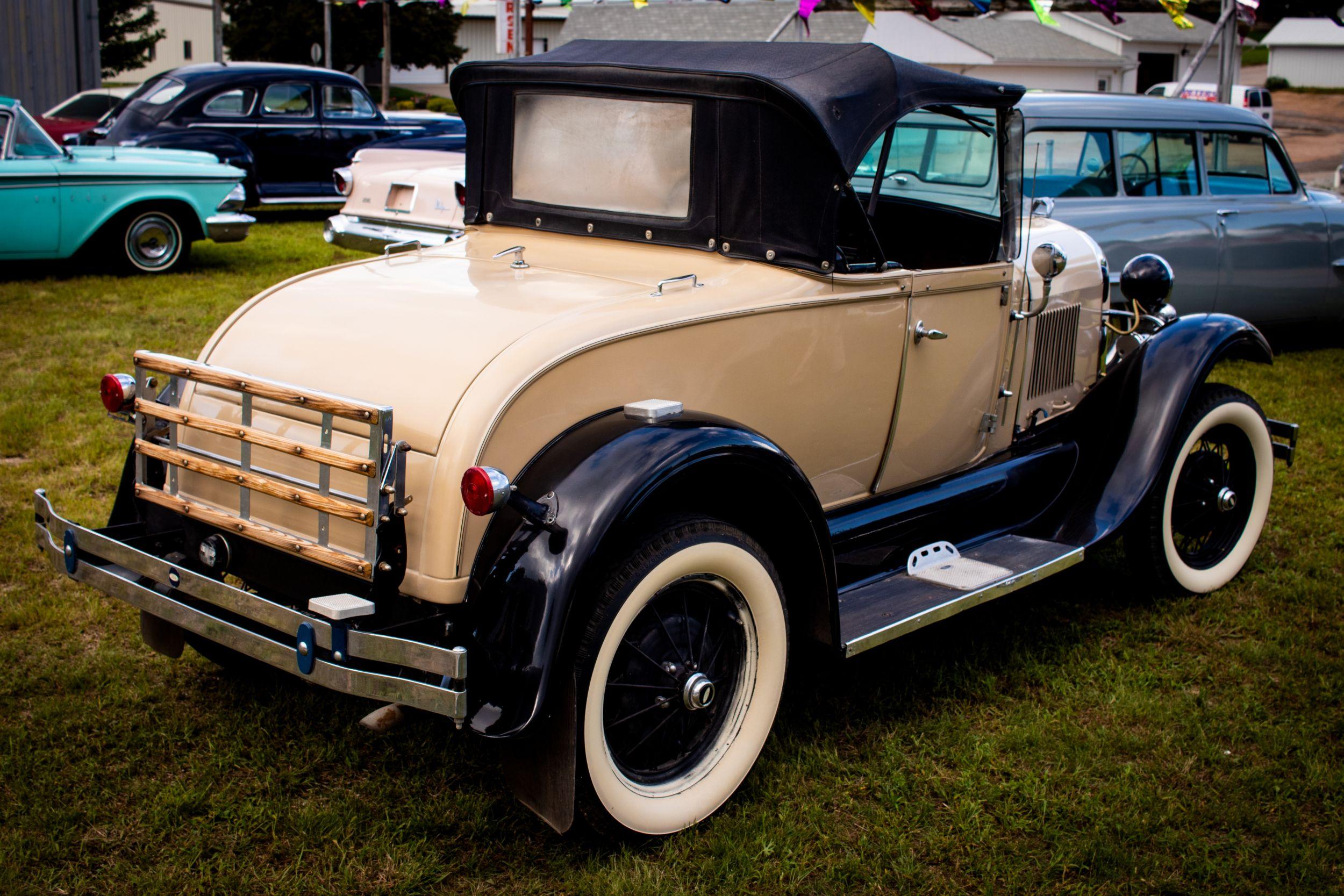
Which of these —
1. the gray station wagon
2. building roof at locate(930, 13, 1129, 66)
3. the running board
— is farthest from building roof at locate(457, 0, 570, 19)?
the running board

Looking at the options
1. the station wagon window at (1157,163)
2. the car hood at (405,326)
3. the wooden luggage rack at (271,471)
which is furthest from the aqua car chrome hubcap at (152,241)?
the station wagon window at (1157,163)

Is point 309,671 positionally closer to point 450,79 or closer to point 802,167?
point 802,167

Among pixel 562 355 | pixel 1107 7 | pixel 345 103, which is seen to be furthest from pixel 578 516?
pixel 345 103

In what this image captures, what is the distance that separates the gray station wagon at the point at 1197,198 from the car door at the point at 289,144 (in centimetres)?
877

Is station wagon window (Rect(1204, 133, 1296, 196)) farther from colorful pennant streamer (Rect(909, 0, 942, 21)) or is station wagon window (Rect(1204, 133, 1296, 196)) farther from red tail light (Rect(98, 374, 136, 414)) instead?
red tail light (Rect(98, 374, 136, 414))

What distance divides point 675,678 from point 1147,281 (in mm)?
2791

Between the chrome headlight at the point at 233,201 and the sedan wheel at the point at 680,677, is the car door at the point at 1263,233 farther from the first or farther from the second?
the chrome headlight at the point at 233,201

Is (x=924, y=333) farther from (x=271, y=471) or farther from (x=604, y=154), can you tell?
(x=271, y=471)

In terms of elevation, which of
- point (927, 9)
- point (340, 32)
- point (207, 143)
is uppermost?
point (340, 32)

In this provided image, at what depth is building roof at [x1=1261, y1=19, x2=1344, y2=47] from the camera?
49.7m

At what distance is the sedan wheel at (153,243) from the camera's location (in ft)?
32.4

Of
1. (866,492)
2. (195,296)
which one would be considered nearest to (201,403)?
(866,492)

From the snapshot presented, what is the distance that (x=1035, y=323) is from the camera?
A: 426 cm

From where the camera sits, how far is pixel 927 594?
3363 millimetres
